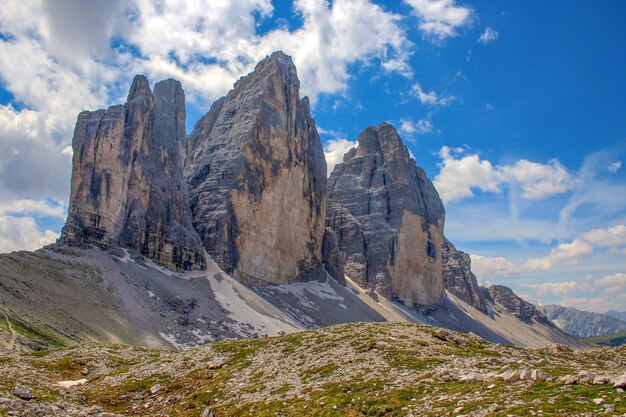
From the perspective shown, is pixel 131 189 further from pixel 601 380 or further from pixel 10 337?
pixel 601 380

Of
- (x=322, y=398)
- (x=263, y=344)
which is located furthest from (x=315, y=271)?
(x=322, y=398)

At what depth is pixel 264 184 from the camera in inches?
5881

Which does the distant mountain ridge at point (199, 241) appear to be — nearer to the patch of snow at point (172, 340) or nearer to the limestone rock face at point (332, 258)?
the patch of snow at point (172, 340)

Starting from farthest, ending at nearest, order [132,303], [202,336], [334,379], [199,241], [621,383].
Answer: [199,241] → [132,303] → [202,336] → [334,379] → [621,383]

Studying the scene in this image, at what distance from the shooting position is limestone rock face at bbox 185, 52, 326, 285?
140m

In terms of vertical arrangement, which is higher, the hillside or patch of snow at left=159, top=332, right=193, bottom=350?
the hillside

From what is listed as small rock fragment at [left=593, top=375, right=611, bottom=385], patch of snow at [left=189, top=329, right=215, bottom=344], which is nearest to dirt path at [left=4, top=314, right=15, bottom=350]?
patch of snow at [left=189, top=329, right=215, bottom=344]

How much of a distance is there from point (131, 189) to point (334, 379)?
10670 centimetres

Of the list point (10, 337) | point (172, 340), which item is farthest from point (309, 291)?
point (10, 337)

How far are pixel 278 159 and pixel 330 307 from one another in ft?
156

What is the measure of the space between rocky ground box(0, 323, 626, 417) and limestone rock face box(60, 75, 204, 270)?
7988cm

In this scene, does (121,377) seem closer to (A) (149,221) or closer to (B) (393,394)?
(B) (393,394)

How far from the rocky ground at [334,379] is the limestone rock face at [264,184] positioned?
3989 inches

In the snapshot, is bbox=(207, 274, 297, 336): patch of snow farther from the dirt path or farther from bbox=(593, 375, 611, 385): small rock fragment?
bbox=(593, 375, 611, 385): small rock fragment
